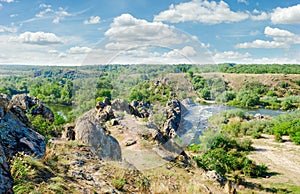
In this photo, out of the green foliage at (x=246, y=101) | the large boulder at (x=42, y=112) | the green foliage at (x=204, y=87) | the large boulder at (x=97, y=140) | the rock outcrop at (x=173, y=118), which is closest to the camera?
the rock outcrop at (x=173, y=118)

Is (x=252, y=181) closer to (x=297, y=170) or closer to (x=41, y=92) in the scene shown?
(x=297, y=170)

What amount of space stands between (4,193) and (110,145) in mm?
5186

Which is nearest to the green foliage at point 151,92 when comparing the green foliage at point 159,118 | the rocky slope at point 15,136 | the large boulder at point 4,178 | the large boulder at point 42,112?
the green foliage at point 159,118

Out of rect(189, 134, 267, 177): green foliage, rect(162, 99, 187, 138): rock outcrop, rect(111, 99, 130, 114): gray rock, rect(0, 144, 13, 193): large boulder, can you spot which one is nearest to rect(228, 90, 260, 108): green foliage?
rect(189, 134, 267, 177): green foliage

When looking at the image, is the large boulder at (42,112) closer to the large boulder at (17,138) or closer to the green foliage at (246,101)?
the large boulder at (17,138)

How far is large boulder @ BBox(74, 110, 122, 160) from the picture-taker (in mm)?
7407

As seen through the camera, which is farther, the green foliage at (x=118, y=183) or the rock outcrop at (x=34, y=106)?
the rock outcrop at (x=34, y=106)

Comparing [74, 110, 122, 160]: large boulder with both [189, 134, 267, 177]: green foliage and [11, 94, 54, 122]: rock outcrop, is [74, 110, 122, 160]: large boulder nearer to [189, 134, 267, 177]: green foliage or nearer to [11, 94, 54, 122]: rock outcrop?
[189, 134, 267, 177]: green foliage

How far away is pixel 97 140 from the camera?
758 centimetres

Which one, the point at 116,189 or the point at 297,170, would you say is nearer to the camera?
the point at 116,189

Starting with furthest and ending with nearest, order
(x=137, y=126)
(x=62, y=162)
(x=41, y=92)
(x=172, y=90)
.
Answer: (x=41, y=92) → (x=137, y=126) → (x=172, y=90) → (x=62, y=162)

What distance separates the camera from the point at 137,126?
10438mm

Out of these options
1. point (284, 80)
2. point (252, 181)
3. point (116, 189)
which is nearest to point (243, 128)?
point (252, 181)

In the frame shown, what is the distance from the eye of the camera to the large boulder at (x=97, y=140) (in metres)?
7.41
